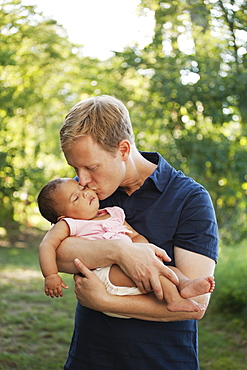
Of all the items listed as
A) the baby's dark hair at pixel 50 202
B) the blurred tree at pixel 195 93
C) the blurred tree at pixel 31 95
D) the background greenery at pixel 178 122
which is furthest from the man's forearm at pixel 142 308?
the blurred tree at pixel 31 95

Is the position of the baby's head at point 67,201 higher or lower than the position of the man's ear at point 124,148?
lower

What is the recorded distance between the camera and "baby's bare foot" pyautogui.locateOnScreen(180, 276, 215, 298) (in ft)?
5.84

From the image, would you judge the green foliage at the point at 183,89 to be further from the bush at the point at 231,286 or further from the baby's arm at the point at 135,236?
the baby's arm at the point at 135,236

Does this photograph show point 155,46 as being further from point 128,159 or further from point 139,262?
point 139,262

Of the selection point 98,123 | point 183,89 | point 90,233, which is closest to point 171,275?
point 90,233

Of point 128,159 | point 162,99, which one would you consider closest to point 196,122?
point 162,99

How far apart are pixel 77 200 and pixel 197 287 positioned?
69 cm

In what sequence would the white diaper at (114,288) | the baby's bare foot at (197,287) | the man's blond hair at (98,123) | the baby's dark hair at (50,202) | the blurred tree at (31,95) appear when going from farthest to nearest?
the blurred tree at (31,95) → the baby's dark hair at (50,202) → the man's blond hair at (98,123) → the white diaper at (114,288) → the baby's bare foot at (197,287)

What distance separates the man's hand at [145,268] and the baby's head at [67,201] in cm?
38

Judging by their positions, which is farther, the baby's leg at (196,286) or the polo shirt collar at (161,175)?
the polo shirt collar at (161,175)

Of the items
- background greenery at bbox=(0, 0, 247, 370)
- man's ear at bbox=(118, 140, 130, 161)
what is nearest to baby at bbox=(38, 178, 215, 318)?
man's ear at bbox=(118, 140, 130, 161)

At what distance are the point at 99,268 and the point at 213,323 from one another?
14.3 feet

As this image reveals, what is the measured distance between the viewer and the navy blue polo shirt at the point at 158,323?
6.43 ft

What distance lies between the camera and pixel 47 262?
200 centimetres
